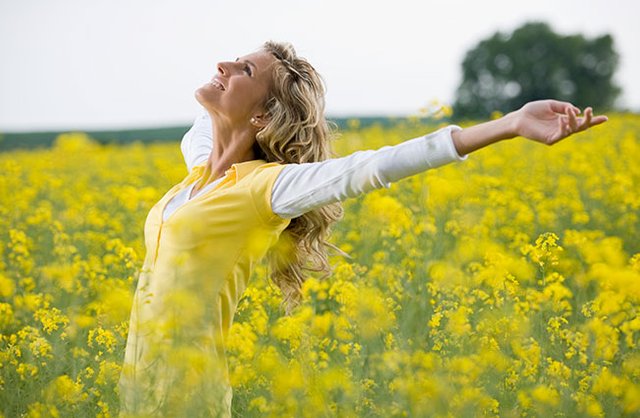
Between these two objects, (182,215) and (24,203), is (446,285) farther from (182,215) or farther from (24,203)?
(24,203)

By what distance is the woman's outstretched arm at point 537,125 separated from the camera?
5.96 ft

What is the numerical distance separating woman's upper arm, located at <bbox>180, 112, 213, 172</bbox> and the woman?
0.13 feet

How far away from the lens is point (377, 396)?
106 inches

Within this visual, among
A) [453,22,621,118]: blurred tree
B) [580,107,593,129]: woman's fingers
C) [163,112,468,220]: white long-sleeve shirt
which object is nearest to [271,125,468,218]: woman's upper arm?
[163,112,468,220]: white long-sleeve shirt

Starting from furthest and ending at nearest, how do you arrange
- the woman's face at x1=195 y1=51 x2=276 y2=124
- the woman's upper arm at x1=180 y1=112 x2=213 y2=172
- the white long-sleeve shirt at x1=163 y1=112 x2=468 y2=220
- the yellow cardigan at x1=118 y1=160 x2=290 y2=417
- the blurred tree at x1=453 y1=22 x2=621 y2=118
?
the blurred tree at x1=453 y1=22 x2=621 y2=118 → the woman's upper arm at x1=180 y1=112 x2=213 y2=172 → the woman's face at x1=195 y1=51 x2=276 y2=124 → the yellow cardigan at x1=118 y1=160 x2=290 y2=417 → the white long-sleeve shirt at x1=163 y1=112 x2=468 y2=220

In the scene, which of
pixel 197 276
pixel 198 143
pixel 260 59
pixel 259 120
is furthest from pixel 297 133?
pixel 198 143

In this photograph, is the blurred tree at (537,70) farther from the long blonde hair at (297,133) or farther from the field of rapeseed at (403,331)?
the long blonde hair at (297,133)

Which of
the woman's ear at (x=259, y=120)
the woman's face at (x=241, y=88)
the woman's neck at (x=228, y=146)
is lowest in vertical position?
the woman's neck at (x=228, y=146)

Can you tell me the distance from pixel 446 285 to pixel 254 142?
92 cm

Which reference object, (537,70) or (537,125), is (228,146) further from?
(537,70)

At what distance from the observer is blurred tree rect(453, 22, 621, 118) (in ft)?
134

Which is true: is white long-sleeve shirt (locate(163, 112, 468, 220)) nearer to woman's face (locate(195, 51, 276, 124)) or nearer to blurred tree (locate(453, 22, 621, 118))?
woman's face (locate(195, 51, 276, 124))

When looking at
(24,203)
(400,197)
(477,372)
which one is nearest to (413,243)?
(400,197)

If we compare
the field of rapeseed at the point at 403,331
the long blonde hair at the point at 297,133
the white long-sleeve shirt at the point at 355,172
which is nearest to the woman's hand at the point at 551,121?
the white long-sleeve shirt at the point at 355,172
